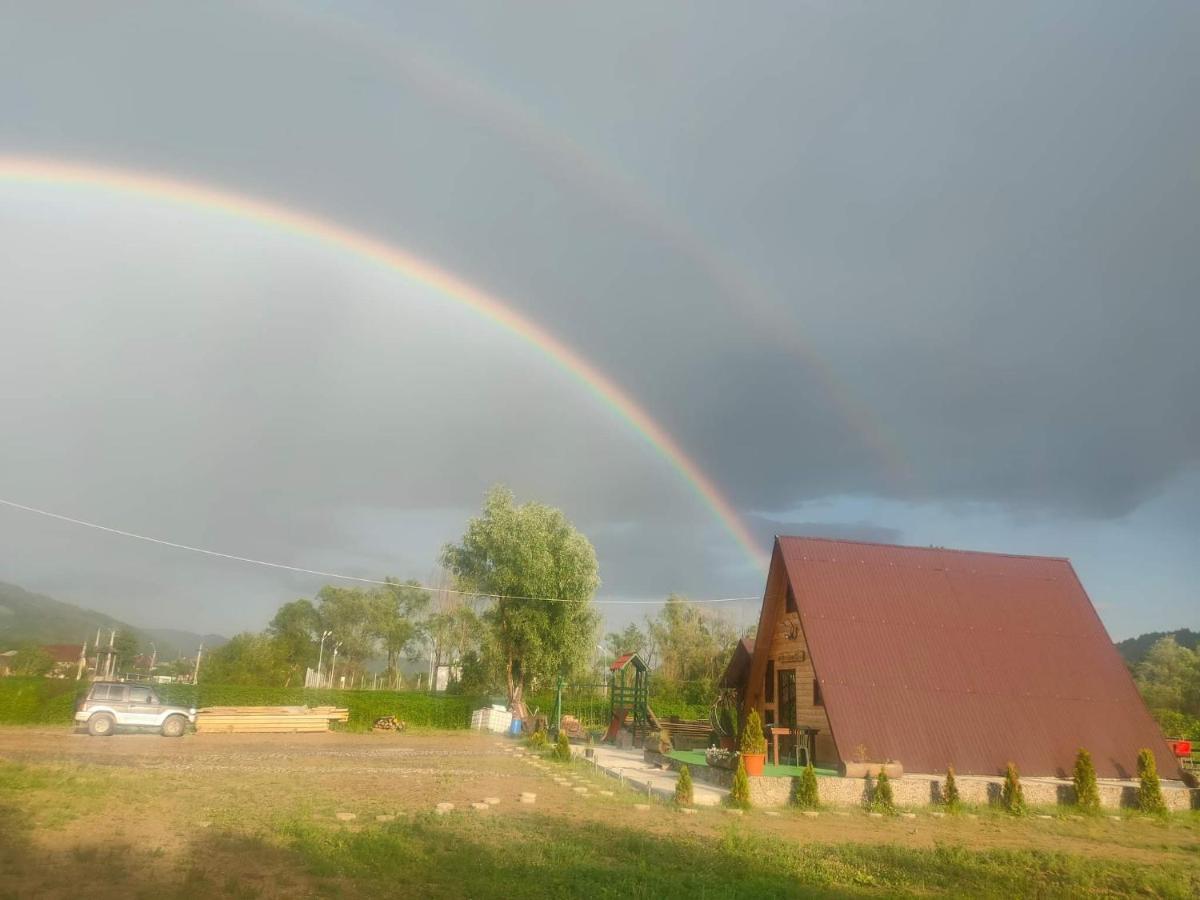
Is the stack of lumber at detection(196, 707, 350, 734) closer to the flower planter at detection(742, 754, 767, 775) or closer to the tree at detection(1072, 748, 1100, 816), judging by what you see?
the flower planter at detection(742, 754, 767, 775)

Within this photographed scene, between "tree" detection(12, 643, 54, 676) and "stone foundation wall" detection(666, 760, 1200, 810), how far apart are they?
60.5 meters

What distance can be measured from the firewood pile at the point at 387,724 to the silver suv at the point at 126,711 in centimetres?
824

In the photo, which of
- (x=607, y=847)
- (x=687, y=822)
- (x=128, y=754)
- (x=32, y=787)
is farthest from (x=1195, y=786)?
(x=128, y=754)

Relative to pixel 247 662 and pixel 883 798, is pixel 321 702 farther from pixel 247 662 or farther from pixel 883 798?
pixel 247 662

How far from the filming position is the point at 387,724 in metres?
33.4

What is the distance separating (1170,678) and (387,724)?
43.5m

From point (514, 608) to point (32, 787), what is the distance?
23930 mm

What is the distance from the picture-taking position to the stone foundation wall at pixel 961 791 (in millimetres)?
14078

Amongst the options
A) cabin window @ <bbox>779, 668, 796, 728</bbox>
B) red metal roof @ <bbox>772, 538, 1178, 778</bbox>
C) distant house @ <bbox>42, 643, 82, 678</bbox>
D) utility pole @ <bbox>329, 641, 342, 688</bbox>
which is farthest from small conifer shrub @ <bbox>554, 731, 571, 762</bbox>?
utility pole @ <bbox>329, 641, 342, 688</bbox>

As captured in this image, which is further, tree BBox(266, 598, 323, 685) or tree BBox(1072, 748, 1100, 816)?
tree BBox(266, 598, 323, 685)

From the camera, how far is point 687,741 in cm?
2639

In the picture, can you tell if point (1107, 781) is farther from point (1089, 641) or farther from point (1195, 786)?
point (1089, 641)

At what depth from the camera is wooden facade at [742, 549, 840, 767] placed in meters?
19.2

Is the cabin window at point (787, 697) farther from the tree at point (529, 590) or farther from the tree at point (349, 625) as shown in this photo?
the tree at point (349, 625)
